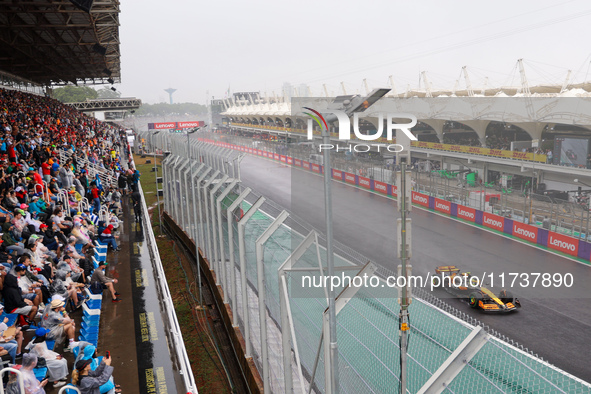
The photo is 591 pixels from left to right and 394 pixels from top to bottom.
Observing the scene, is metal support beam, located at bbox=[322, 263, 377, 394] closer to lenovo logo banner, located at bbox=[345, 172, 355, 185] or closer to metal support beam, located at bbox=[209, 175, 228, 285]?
metal support beam, located at bbox=[209, 175, 228, 285]

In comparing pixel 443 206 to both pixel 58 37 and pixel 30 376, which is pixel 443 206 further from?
pixel 58 37

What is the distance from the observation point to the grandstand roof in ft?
66.1

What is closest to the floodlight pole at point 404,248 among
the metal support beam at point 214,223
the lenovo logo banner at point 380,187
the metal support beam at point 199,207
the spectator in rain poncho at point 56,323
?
the spectator in rain poncho at point 56,323

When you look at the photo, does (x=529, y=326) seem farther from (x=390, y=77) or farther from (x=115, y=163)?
(x=390, y=77)

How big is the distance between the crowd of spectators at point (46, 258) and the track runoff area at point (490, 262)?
5253mm

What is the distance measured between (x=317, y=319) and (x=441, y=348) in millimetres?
2038

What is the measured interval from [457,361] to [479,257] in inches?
625

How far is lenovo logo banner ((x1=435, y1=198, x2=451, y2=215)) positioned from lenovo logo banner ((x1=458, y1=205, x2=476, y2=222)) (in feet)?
2.75

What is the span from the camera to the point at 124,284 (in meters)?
11.7

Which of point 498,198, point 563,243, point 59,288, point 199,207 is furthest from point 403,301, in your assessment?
point 498,198

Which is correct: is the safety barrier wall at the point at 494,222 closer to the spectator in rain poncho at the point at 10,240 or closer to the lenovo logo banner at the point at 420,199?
the lenovo logo banner at the point at 420,199

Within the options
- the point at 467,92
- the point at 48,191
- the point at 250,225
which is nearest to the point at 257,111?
the point at 467,92

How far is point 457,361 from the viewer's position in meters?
3.05

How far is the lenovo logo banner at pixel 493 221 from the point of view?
70.0ft
